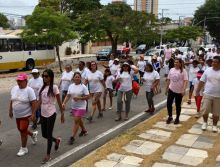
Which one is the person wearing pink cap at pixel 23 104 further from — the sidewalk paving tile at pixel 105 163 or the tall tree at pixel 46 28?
the tall tree at pixel 46 28

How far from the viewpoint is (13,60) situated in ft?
86.5

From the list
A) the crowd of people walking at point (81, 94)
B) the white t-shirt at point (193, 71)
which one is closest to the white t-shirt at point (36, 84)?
the crowd of people walking at point (81, 94)

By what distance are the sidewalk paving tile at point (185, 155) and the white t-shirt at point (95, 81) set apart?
3.17m

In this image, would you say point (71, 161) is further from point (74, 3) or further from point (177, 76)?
point (74, 3)

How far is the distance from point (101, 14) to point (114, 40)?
401 cm

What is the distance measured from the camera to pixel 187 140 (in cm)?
867

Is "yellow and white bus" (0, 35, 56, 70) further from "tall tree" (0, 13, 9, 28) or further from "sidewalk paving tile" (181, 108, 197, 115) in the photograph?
"tall tree" (0, 13, 9, 28)

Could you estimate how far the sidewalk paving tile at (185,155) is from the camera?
7297 mm

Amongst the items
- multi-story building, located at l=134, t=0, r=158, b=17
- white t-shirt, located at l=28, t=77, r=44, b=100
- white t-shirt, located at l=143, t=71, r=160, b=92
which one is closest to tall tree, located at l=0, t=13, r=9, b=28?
multi-story building, located at l=134, t=0, r=158, b=17

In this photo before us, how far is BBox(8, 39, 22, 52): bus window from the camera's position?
86.2ft

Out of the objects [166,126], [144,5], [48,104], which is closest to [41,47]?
[166,126]

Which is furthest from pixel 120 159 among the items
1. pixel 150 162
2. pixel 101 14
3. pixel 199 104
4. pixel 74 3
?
pixel 74 3

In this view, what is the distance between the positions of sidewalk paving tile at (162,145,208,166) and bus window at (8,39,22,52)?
1994 centimetres

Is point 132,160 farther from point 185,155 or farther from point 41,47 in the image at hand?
point 41,47
